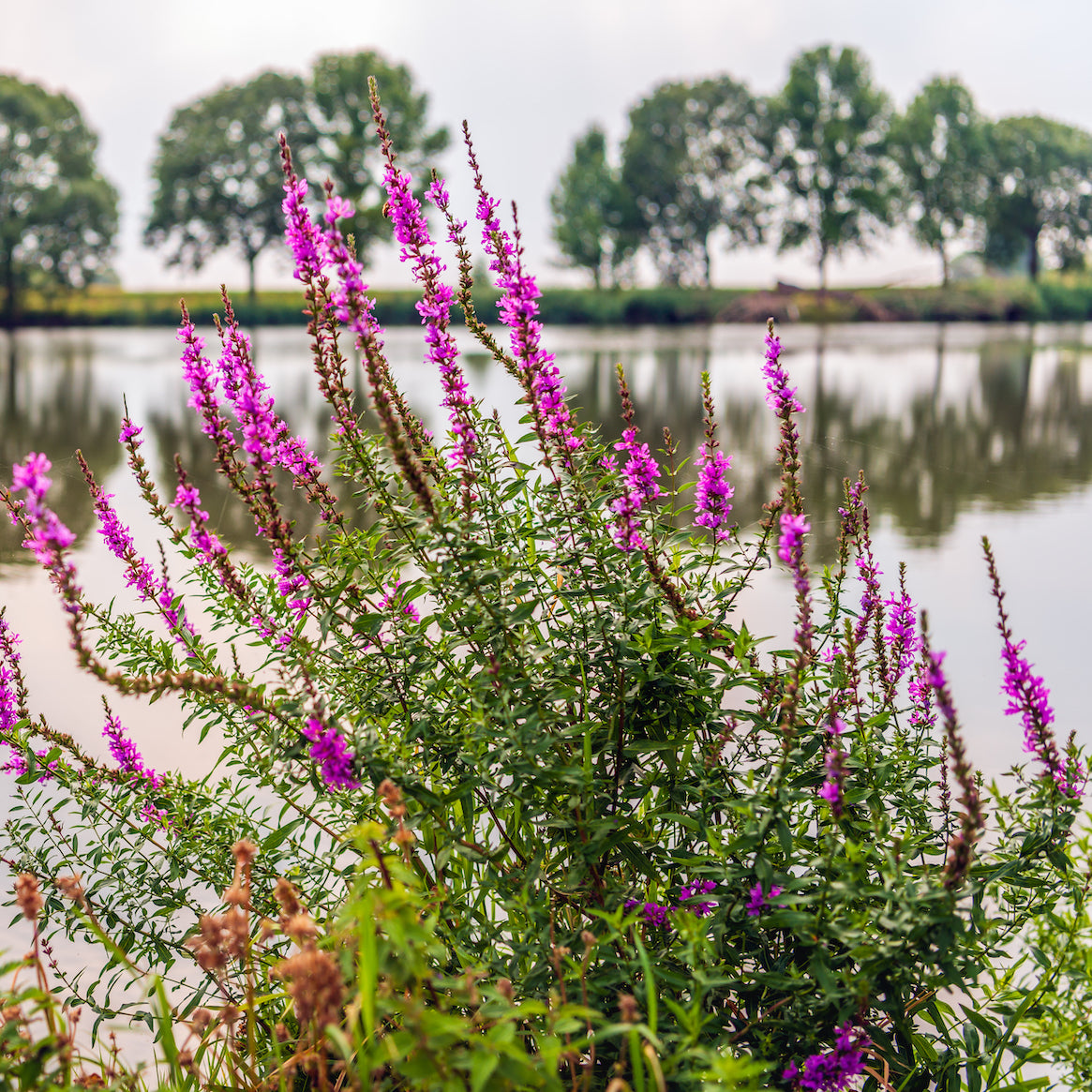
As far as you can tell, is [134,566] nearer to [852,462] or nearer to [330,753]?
[330,753]

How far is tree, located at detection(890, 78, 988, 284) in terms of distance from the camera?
63.3 metres

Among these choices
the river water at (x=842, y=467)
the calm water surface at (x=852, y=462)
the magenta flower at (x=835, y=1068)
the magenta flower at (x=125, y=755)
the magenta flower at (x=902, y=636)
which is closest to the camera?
the magenta flower at (x=835, y=1068)

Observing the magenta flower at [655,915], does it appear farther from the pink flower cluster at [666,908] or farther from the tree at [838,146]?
the tree at [838,146]

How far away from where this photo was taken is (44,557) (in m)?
2.02

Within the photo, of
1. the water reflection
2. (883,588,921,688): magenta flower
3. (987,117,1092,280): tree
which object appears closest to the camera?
(883,588,921,688): magenta flower

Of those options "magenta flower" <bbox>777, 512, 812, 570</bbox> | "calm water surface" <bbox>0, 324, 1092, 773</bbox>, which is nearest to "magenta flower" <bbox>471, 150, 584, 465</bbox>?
"magenta flower" <bbox>777, 512, 812, 570</bbox>

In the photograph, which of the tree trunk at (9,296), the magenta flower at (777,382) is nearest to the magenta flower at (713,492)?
the magenta flower at (777,382)

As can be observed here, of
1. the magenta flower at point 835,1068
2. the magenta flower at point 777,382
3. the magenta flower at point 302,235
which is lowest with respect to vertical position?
the magenta flower at point 835,1068

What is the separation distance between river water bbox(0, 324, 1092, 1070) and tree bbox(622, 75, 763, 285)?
40.4m

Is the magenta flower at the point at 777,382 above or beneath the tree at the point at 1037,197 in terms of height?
beneath

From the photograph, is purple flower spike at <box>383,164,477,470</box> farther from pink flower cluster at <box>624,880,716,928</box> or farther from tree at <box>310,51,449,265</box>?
tree at <box>310,51,449,265</box>

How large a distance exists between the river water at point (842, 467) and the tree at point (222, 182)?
3596 centimetres

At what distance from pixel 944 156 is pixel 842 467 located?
6206 centimetres

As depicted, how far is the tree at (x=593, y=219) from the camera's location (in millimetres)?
69625
